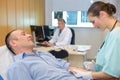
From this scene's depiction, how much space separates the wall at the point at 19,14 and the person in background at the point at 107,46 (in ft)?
7.56

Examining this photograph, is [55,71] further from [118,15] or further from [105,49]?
[118,15]

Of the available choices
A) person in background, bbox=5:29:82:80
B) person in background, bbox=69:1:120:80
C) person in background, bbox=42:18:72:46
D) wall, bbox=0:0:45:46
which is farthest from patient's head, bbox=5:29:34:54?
person in background, bbox=42:18:72:46

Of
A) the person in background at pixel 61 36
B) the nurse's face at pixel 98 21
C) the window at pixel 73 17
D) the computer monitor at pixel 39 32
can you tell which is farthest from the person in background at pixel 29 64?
the window at pixel 73 17

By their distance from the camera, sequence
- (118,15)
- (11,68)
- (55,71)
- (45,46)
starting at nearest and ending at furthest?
(11,68)
(55,71)
(45,46)
(118,15)

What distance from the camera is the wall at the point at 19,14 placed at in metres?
3.63

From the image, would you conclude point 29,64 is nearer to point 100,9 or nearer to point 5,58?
point 5,58

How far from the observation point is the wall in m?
3.63

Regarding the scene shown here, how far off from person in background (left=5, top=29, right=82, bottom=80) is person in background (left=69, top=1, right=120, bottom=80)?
200 mm

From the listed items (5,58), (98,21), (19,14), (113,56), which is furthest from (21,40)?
(19,14)

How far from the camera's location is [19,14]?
4285 millimetres

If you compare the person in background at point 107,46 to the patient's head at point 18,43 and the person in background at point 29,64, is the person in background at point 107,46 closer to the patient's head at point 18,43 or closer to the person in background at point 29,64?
the person in background at point 29,64

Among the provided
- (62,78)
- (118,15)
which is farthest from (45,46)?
(62,78)

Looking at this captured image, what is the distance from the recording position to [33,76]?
159 centimetres

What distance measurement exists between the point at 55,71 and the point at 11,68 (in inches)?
13.6
